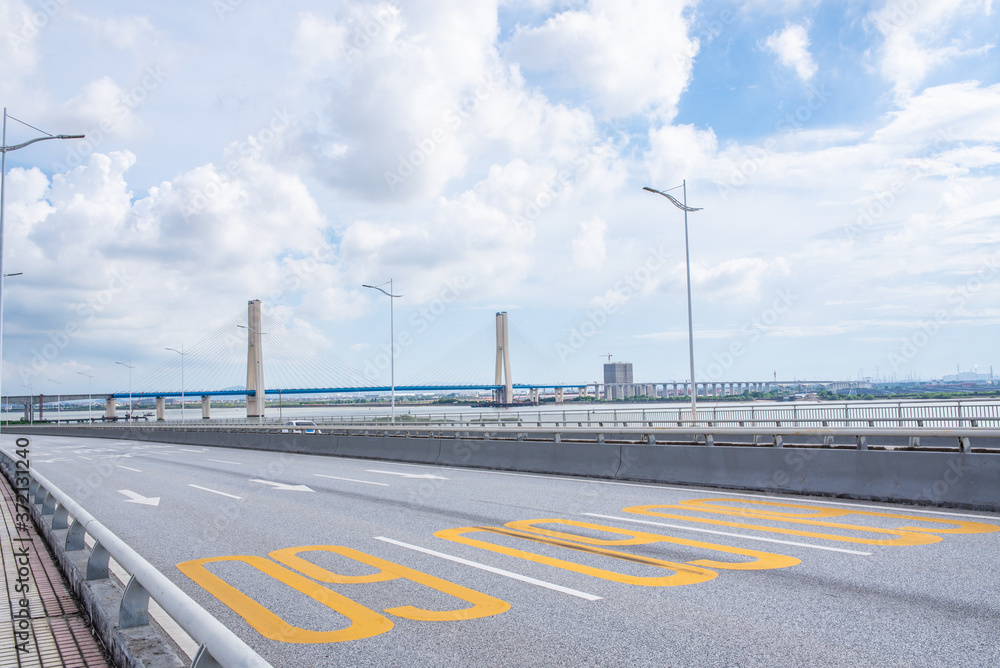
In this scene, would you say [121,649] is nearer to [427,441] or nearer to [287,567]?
[287,567]

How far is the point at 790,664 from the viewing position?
4.94m

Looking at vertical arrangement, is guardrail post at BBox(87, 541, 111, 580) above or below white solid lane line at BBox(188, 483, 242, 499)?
above

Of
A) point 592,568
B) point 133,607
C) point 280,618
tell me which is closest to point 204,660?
point 133,607

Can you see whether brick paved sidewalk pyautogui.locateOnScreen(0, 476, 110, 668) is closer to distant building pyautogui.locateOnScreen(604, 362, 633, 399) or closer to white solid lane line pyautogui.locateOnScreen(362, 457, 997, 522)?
white solid lane line pyautogui.locateOnScreen(362, 457, 997, 522)

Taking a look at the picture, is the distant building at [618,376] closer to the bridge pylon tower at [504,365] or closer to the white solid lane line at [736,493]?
the bridge pylon tower at [504,365]

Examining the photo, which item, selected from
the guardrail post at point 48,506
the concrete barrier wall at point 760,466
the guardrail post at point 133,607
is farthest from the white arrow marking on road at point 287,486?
the guardrail post at point 133,607

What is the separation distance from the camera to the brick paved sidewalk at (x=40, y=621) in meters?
4.98

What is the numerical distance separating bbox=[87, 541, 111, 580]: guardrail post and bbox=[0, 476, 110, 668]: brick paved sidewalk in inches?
12.1

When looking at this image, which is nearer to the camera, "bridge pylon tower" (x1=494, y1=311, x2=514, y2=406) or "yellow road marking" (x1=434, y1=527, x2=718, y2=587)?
"yellow road marking" (x1=434, y1=527, x2=718, y2=587)

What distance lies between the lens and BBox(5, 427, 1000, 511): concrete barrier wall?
11.6 metres

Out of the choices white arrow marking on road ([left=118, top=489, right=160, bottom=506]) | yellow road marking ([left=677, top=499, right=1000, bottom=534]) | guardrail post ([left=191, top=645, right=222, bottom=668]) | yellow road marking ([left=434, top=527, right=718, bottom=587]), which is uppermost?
guardrail post ([left=191, top=645, right=222, bottom=668])

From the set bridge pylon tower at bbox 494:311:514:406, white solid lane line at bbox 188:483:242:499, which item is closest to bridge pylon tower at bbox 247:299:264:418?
bridge pylon tower at bbox 494:311:514:406

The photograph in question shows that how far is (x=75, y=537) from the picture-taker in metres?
7.37

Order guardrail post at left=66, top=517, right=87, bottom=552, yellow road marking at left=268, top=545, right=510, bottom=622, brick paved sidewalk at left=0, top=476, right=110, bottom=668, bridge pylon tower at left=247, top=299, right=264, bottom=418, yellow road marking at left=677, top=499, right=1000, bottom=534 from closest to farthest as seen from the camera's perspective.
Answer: brick paved sidewalk at left=0, top=476, right=110, bottom=668 → yellow road marking at left=268, top=545, right=510, bottom=622 → guardrail post at left=66, top=517, right=87, bottom=552 → yellow road marking at left=677, top=499, right=1000, bottom=534 → bridge pylon tower at left=247, top=299, right=264, bottom=418
